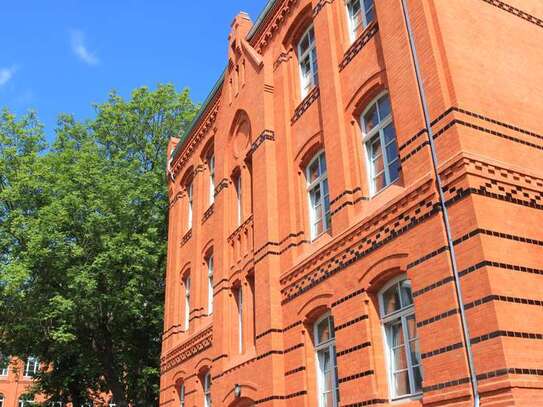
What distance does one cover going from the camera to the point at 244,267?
14797 millimetres

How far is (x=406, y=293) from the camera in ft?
30.2

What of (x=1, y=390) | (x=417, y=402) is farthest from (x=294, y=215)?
(x=1, y=390)

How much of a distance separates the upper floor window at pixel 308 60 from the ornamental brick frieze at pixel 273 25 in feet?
2.95

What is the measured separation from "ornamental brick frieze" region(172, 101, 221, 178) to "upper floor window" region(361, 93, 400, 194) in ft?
28.7

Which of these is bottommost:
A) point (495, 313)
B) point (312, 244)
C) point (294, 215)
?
point (495, 313)

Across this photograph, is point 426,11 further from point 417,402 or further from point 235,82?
point 235,82

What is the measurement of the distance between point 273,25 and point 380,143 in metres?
6.44

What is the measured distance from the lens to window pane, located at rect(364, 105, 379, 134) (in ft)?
36.4

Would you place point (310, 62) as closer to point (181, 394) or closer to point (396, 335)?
point (396, 335)

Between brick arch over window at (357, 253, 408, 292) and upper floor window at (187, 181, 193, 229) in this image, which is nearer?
brick arch over window at (357, 253, 408, 292)

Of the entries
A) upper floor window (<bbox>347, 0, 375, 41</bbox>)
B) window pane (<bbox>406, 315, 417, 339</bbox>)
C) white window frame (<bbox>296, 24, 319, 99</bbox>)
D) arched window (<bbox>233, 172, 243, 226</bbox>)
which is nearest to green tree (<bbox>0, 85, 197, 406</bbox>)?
arched window (<bbox>233, 172, 243, 226</bbox>)

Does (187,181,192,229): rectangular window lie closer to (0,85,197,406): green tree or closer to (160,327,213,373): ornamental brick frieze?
(0,85,197,406): green tree

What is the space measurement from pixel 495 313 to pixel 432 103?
3.48 meters

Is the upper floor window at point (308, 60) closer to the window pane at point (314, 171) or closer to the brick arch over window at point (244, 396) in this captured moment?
the window pane at point (314, 171)
